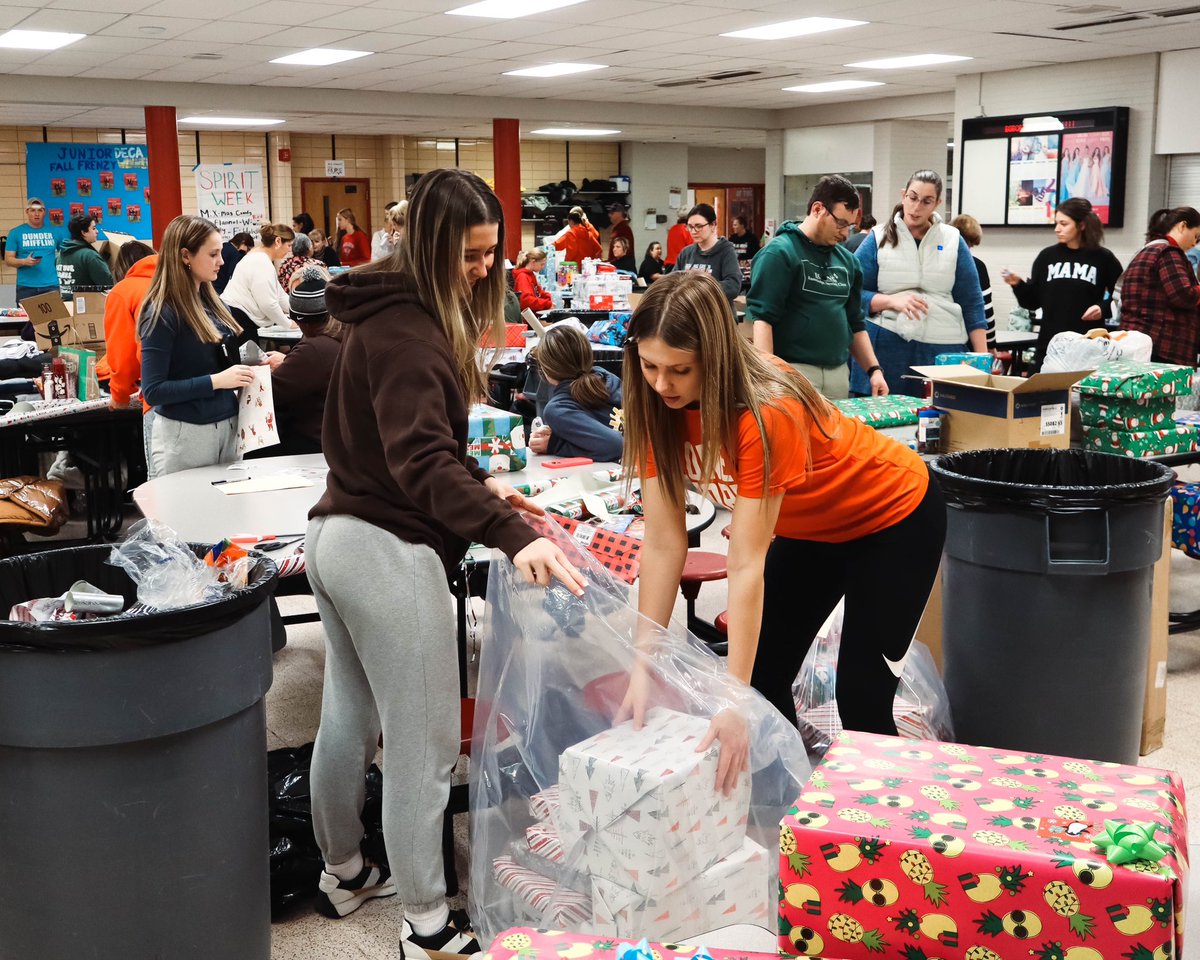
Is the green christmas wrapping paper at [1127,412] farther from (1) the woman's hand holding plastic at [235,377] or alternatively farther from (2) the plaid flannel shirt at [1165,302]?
(1) the woman's hand holding plastic at [235,377]

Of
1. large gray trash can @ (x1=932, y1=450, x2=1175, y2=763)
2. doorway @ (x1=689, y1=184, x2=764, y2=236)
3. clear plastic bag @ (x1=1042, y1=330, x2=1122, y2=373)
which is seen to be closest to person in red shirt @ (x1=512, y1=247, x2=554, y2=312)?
clear plastic bag @ (x1=1042, y1=330, x2=1122, y2=373)

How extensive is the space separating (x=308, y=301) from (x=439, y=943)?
9.05 feet

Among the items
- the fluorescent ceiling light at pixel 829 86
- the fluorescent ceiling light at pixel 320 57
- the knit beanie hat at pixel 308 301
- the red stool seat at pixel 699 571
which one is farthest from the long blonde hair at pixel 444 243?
the fluorescent ceiling light at pixel 829 86

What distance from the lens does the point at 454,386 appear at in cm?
205

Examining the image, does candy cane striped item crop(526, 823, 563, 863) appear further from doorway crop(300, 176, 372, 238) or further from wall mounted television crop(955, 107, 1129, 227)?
doorway crop(300, 176, 372, 238)

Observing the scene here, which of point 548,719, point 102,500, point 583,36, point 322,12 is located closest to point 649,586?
point 548,719

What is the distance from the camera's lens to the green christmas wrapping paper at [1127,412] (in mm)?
4070

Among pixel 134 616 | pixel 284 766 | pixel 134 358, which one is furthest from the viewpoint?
pixel 134 358

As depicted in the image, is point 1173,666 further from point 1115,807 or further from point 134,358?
point 134,358

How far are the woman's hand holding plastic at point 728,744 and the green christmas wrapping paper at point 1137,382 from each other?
268 centimetres

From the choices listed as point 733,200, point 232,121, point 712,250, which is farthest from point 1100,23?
point 733,200

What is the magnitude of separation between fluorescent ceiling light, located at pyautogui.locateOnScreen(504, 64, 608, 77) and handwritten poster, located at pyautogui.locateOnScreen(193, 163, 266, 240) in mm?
3892

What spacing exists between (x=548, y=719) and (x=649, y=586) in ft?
0.96

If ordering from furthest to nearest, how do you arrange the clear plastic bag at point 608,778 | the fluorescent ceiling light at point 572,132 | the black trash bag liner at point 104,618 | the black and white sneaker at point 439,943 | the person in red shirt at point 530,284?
the fluorescent ceiling light at point 572,132 < the person in red shirt at point 530,284 < the black and white sneaker at point 439,943 < the clear plastic bag at point 608,778 < the black trash bag liner at point 104,618
